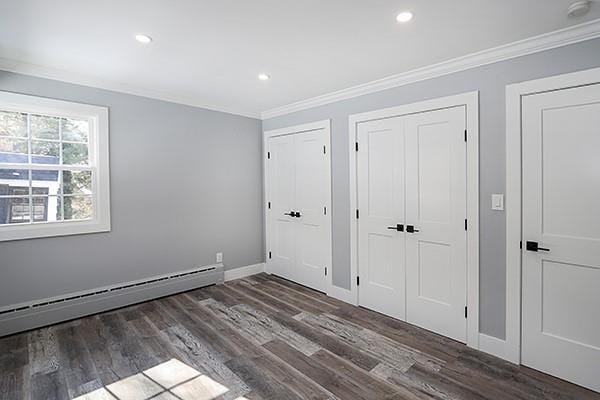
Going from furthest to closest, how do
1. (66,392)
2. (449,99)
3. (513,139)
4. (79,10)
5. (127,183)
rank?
(127,183), (449,99), (513,139), (66,392), (79,10)

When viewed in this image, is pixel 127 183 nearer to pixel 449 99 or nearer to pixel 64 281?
pixel 64 281

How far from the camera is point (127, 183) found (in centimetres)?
343

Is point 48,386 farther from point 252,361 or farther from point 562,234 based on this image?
point 562,234

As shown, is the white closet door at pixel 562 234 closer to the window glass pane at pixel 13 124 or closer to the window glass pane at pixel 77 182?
the window glass pane at pixel 77 182

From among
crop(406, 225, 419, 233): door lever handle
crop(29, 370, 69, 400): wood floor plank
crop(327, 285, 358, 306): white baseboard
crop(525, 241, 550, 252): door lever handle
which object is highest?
crop(406, 225, 419, 233): door lever handle

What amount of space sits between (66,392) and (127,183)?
2.08 metres

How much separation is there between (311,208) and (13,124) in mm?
3198

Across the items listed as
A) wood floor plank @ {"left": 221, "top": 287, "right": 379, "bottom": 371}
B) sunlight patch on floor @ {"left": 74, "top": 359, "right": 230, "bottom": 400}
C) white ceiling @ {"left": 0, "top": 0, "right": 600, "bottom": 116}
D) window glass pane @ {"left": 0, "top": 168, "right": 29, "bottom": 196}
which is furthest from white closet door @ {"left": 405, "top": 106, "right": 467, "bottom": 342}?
window glass pane @ {"left": 0, "top": 168, "right": 29, "bottom": 196}

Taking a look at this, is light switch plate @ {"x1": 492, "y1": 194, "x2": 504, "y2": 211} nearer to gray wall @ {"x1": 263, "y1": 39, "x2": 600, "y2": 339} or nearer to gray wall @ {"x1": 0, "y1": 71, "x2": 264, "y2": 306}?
gray wall @ {"x1": 263, "y1": 39, "x2": 600, "y2": 339}

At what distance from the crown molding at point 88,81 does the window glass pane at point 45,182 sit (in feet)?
3.04

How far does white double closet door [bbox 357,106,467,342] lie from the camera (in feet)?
8.84

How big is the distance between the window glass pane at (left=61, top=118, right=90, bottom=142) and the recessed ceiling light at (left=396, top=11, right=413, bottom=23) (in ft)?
10.5

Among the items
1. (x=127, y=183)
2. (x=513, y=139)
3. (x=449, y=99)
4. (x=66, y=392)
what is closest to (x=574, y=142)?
(x=513, y=139)

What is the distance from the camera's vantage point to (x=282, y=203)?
4.42 m
